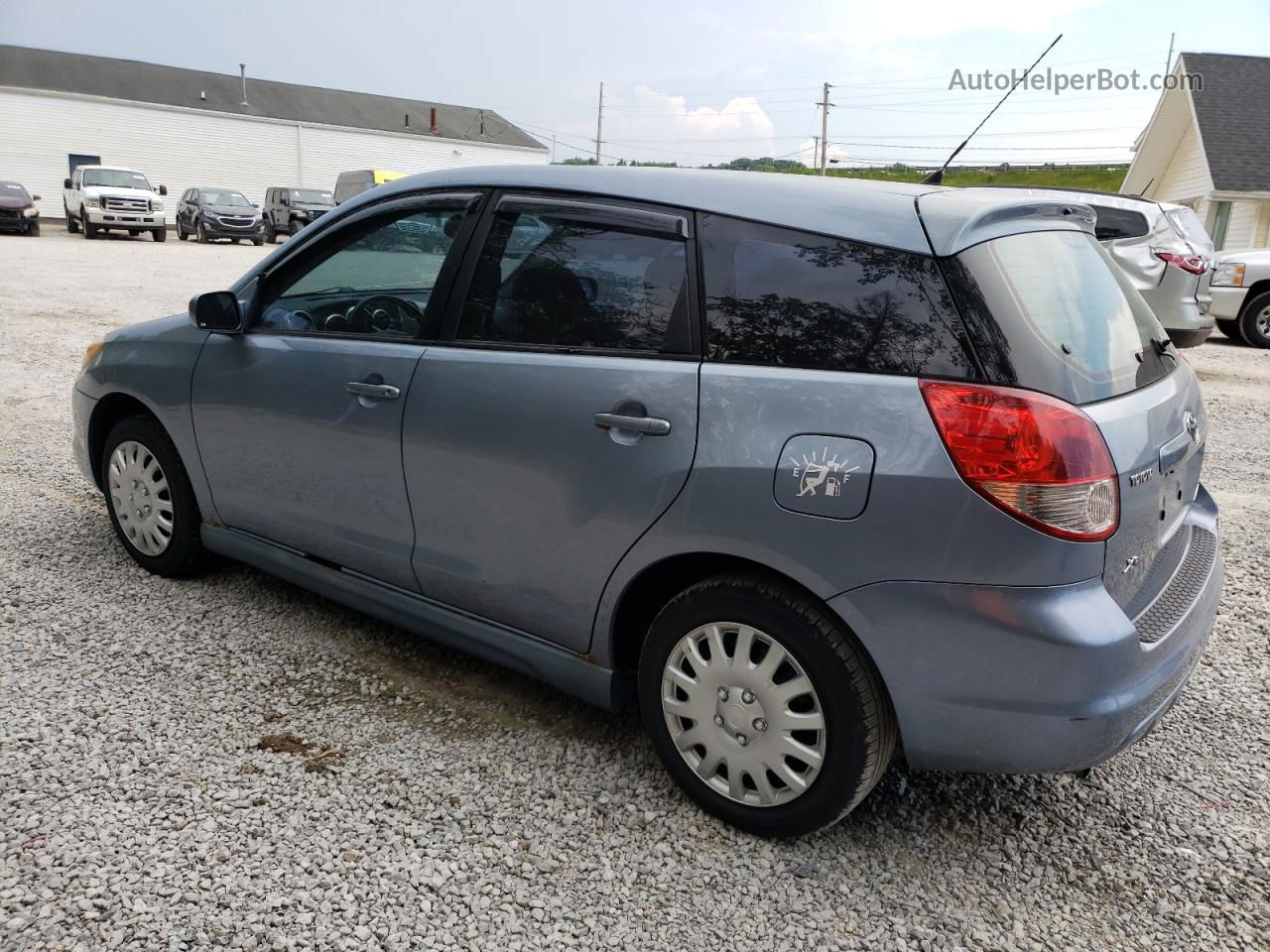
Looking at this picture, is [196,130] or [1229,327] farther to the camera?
[196,130]

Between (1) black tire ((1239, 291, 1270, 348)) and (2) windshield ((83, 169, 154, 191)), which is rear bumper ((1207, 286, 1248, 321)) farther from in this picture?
(2) windshield ((83, 169, 154, 191))

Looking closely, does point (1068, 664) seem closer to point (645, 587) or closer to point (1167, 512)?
point (1167, 512)

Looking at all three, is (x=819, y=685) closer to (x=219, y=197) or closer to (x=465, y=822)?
(x=465, y=822)

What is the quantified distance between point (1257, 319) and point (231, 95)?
50264 millimetres

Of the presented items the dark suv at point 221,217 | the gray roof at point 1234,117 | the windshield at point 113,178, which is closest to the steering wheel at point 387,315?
the gray roof at point 1234,117

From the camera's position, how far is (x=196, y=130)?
46.9 meters

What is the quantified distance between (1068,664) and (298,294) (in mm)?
2842

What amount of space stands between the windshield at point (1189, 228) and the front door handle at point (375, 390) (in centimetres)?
995

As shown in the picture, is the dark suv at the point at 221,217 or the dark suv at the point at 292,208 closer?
the dark suv at the point at 221,217

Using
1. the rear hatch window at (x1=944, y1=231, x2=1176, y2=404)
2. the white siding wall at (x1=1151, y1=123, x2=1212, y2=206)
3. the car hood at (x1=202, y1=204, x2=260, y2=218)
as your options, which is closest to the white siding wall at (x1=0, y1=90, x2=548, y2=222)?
the car hood at (x1=202, y1=204, x2=260, y2=218)

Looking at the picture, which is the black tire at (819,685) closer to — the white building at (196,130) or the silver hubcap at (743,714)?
the silver hubcap at (743,714)

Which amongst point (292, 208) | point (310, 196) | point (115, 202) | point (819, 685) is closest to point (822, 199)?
point (819, 685)

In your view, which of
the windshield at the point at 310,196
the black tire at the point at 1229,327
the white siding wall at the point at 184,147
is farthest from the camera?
the white siding wall at the point at 184,147

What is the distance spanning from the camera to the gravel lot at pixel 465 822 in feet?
7.61
